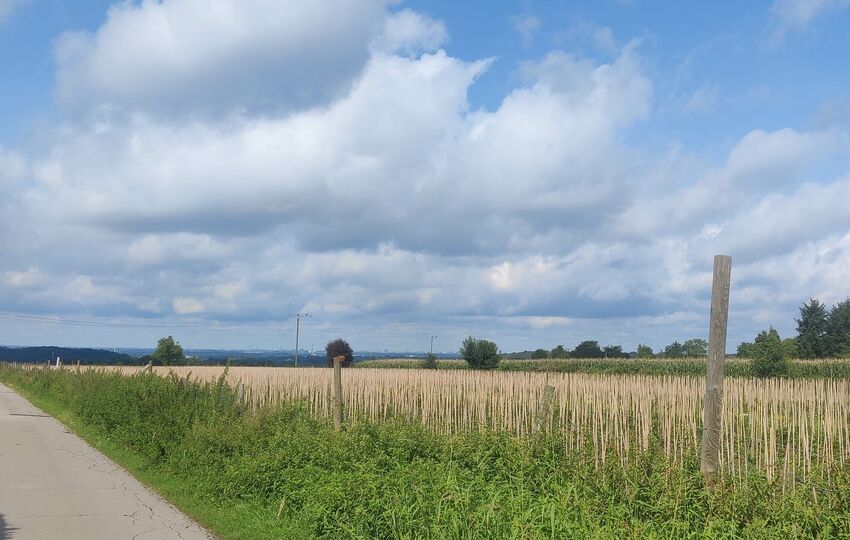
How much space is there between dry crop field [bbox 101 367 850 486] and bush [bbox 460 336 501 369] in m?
27.7

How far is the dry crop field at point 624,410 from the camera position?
10.9 meters

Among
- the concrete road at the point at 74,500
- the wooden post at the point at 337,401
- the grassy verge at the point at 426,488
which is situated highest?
the wooden post at the point at 337,401

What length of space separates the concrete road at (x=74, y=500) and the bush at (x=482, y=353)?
39639 mm

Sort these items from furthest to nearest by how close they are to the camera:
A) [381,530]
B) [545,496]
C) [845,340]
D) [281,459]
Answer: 1. [845,340]
2. [281,459]
3. [545,496]
4. [381,530]

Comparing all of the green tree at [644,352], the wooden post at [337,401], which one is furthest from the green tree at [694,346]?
the wooden post at [337,401]

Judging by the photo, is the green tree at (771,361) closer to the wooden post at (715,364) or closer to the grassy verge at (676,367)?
the grassy verge at (676,367)

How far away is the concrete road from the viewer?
8781 mm

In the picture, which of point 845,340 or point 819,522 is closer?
point 819,522

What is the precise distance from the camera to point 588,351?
78.3 metres

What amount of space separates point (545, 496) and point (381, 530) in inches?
69.2

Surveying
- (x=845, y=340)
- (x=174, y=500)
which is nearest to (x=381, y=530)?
(x=174, y=500)

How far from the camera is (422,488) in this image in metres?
8.13

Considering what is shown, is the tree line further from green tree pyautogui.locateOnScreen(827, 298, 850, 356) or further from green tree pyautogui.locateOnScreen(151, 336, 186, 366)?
green tree pyautogui.locateOnScreen(151, 336, 186, 366)

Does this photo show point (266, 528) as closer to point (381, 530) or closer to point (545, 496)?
point (381, 530)
